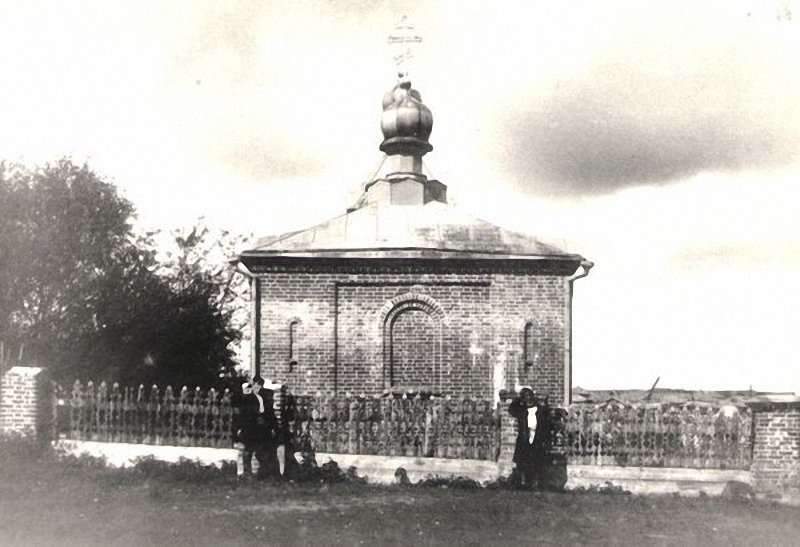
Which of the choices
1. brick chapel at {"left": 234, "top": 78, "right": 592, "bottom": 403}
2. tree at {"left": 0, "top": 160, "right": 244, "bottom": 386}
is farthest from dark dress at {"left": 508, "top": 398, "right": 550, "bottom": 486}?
tree at {"left": 0, "top": 160, "right": 244, "bottom": 386}

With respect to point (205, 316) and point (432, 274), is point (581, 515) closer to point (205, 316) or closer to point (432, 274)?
point (432, 274)

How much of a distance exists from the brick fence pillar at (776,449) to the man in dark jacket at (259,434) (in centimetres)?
661

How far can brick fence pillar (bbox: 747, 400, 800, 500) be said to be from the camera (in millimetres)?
10469

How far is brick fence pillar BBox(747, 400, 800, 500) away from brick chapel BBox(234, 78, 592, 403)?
213 inches

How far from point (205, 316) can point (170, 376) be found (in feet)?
9.52

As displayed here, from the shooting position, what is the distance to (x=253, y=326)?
1592 cm

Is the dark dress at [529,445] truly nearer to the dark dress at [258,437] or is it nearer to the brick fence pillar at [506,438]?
the brick fence pillar at [506,438]

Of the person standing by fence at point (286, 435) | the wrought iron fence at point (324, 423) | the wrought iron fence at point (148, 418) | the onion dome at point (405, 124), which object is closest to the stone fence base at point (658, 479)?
the wrought iron fence at point (324, 423)

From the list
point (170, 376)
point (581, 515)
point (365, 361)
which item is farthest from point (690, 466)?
point (170, 376)

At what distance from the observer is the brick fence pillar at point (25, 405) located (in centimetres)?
1338

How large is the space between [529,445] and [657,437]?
6.26ft

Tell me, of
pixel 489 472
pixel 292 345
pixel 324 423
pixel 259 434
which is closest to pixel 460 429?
pixel 489 472

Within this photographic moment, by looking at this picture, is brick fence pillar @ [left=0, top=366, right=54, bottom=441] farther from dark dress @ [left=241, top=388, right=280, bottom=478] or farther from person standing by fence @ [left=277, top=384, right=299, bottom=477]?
person standing by fence @ [left=277, top=384, right=299, bottom=477]

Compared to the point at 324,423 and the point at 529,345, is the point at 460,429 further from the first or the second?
the point at 529,345
